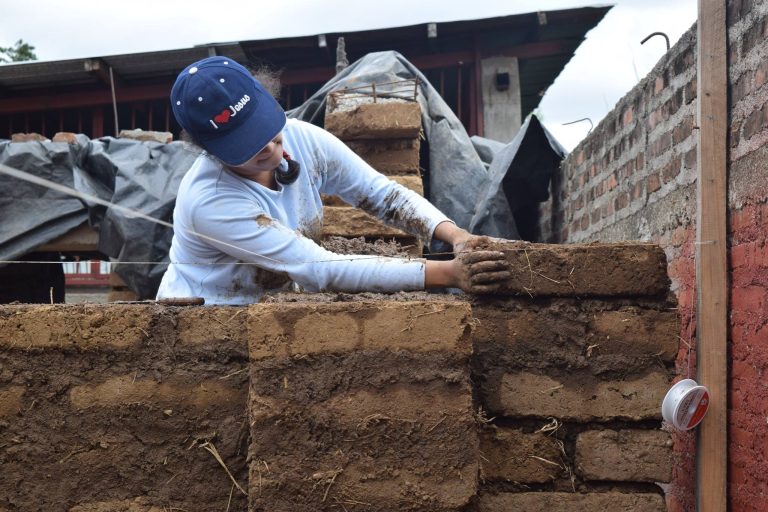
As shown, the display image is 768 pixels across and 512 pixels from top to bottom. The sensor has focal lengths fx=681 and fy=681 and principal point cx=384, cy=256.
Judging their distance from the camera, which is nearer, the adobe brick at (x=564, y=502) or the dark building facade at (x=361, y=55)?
the adobe brick at (x=564, y=502)

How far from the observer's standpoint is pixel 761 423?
2.00m

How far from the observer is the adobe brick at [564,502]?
196cm

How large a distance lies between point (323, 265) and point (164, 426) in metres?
0.64

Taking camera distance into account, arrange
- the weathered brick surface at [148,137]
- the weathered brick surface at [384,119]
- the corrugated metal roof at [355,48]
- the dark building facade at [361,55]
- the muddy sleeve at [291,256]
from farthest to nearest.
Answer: the dark building facade at [361,55] → the corrugated metal roof at [355,48] → the weathered brick surface at [148,137] → the weathered brick surface at [384,119] → the muddy sleeve at [291,256]

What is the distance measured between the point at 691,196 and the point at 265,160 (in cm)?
158

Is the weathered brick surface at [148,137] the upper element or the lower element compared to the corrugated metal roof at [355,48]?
lower

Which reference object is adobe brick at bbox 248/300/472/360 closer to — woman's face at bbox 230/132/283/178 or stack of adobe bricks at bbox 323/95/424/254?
woman's face at bbox 230/132/283/178

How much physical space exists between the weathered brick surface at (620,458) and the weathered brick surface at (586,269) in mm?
430

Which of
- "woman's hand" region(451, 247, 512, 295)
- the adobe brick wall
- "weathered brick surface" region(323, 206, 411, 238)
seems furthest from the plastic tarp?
"woman's hand" region(451, 247, 512, 295)

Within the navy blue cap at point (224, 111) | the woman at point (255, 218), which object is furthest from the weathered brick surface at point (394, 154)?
the navy blue cap at point (224, 111)

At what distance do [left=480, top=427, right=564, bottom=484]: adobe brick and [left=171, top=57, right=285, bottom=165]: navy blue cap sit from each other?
3.73 ft

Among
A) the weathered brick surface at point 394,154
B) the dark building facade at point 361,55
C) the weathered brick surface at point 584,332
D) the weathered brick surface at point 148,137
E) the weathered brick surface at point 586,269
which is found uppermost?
the dark building facade at point 361,55

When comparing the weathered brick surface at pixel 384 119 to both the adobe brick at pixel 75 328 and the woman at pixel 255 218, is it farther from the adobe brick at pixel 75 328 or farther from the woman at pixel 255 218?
the adobe brick at pixel 75 328

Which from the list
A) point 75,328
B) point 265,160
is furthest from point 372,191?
point 75,328
